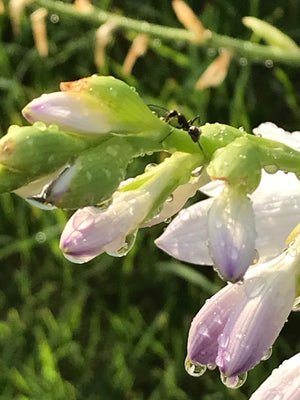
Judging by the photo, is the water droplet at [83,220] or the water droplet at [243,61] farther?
the water droplet at [243,61]

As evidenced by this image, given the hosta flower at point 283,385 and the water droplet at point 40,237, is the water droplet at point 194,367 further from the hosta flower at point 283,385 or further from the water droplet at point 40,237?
the water droplet at point 40,237

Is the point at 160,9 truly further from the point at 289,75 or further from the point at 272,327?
the point at 272,327

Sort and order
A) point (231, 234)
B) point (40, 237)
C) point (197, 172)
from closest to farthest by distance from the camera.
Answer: point (231, 234) < point (197, 172) < point (40, 237)

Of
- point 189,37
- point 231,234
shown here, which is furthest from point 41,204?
point 189,37

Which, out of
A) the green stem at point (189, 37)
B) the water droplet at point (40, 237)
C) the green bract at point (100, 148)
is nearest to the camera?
the green bract at point (100, 148)

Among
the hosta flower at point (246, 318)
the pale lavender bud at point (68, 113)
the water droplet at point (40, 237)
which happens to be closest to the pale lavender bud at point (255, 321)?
the hosta flower at point (246, 318)

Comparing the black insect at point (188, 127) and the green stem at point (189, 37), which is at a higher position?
the black insect at point (188, 127)

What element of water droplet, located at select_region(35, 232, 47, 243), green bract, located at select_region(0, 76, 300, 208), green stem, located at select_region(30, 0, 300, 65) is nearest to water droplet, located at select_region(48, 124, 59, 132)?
green bract, located at select_region(0, 76, 300, 208)

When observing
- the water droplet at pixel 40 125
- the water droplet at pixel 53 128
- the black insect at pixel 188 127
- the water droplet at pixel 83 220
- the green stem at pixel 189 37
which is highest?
the water droplet at pixel 40 125

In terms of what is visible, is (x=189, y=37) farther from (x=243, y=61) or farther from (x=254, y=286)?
(x=254, y=286)
